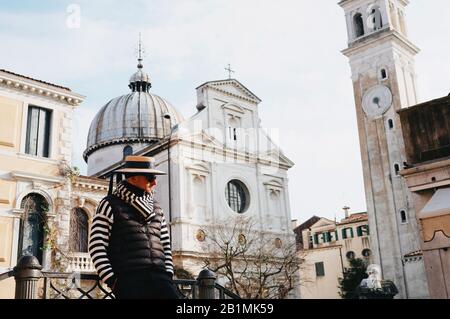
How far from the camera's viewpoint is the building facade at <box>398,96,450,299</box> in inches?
506

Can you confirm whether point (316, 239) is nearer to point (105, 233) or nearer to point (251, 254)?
point (251, 254)

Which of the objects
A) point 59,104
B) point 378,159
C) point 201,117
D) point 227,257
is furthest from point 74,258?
point 378,159

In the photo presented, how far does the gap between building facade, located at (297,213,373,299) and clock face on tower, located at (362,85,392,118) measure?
40.0ft

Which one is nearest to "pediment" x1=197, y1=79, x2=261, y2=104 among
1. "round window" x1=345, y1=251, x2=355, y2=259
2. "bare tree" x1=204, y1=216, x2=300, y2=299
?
"bare tree" x1=204, y1=216, x2=300, y2=299

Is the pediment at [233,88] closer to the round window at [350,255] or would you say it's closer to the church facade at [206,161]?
the church facade at [206,161]

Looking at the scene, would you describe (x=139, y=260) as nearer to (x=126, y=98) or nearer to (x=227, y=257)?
(x=227, y=257)

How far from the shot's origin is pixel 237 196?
34.7m

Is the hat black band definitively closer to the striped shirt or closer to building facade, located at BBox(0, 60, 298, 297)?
the striped shirt

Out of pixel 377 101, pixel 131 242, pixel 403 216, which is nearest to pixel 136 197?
pixel 131 242

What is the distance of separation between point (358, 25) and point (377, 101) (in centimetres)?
700

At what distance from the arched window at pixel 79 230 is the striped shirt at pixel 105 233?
1723 cm

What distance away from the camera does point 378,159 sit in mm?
37062

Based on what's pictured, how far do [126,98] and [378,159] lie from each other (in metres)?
20.6

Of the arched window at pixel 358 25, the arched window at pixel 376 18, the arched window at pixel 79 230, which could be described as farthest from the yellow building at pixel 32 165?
the arched window at pixel 358 25
